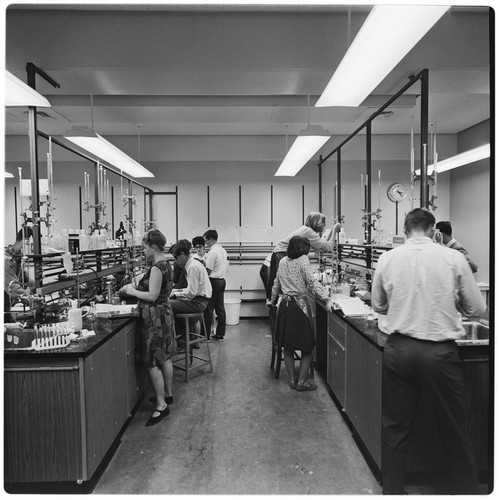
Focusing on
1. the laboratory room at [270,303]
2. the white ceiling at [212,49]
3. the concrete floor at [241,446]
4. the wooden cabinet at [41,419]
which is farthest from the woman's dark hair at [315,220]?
the wooden cabinet at [41,419]

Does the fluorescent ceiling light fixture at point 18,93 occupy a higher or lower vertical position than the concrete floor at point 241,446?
higher

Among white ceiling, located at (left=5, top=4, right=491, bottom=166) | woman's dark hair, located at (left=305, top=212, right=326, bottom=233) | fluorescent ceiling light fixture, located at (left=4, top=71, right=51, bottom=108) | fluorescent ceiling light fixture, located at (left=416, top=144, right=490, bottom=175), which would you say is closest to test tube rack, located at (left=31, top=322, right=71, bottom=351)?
fluorescent ceiling light fixture, located at (left=4, top=71, right=51, bottom=108)

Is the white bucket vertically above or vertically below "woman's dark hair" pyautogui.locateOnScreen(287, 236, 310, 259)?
below

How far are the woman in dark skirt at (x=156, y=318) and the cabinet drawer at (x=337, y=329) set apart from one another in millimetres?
1309

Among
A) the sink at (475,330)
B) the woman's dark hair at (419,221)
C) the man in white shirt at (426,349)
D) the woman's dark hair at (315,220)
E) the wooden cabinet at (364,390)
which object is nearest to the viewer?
the man in white shirt at (426,349)

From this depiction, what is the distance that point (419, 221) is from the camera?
1.75 metres

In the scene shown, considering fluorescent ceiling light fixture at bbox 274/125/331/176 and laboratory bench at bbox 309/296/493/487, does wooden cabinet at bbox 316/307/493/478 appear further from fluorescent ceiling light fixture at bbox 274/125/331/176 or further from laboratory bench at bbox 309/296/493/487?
fluorescent ceiling light fixture at bbox 274/125/331/176

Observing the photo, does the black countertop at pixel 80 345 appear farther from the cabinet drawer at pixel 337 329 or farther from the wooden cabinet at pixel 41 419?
the cabinet drawer at pixel 337 329

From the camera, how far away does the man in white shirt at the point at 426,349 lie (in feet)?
5.27

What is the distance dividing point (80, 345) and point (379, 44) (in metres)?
2.09

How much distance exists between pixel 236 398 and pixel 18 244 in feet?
7.05

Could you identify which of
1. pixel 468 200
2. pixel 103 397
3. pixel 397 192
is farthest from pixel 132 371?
pixel 468 200

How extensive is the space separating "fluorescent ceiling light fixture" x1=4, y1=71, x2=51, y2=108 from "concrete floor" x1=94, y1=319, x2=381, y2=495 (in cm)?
212

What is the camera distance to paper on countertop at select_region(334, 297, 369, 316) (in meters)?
2.58
